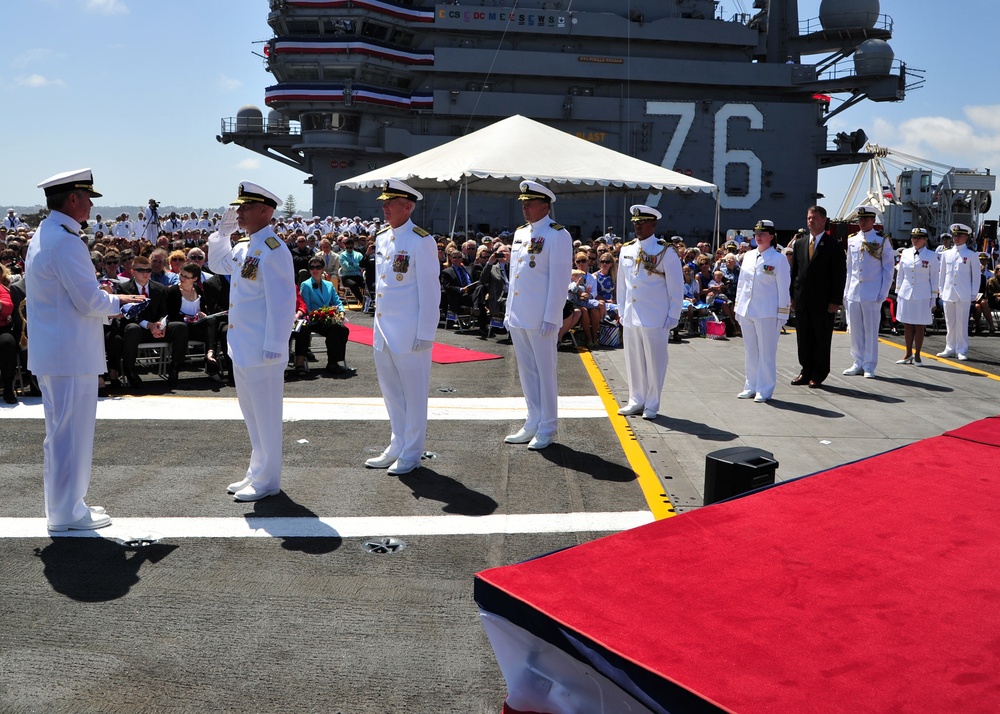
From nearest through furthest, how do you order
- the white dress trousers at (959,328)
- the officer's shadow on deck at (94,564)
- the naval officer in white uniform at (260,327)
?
the officer's shadow on deck at (94,564) → the naval officer in white uniform at (260,327) → the white dress trousers at (959,328)

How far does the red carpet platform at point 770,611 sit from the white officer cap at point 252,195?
4.10 meters

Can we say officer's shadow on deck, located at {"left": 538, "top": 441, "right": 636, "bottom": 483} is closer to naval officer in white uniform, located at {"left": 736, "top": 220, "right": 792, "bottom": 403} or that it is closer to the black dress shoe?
naval officer in white uniform, located at {"left": 736, "top": 220, "right": 792, "bottom": 403}

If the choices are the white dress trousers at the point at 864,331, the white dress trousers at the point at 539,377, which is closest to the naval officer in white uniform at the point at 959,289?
the white dress trousers at the point at 864,331

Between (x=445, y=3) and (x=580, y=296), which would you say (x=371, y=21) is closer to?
(x=445, y=3)

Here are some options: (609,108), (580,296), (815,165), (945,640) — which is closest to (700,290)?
(580,296)

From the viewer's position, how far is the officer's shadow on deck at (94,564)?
4.26m

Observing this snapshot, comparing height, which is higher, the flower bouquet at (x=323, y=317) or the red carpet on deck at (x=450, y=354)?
the flower bouquet at (x=323, y=317)

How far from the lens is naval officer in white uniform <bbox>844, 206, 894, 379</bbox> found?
1139 centimetres

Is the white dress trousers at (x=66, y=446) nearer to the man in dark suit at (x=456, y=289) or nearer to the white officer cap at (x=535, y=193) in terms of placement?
the white officer cap at (x=535, y=193)

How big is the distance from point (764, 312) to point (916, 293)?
4.54 m

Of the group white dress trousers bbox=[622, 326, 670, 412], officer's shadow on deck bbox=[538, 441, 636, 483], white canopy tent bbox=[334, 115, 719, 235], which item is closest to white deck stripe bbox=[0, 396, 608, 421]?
white dress trousers bbox=[622, 326, 670, 412]

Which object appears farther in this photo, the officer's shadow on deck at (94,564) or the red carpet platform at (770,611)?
the officer's shadow on deck at (94,564)

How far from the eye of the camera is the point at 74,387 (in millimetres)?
5121

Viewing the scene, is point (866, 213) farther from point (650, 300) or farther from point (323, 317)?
point (323, 317)
